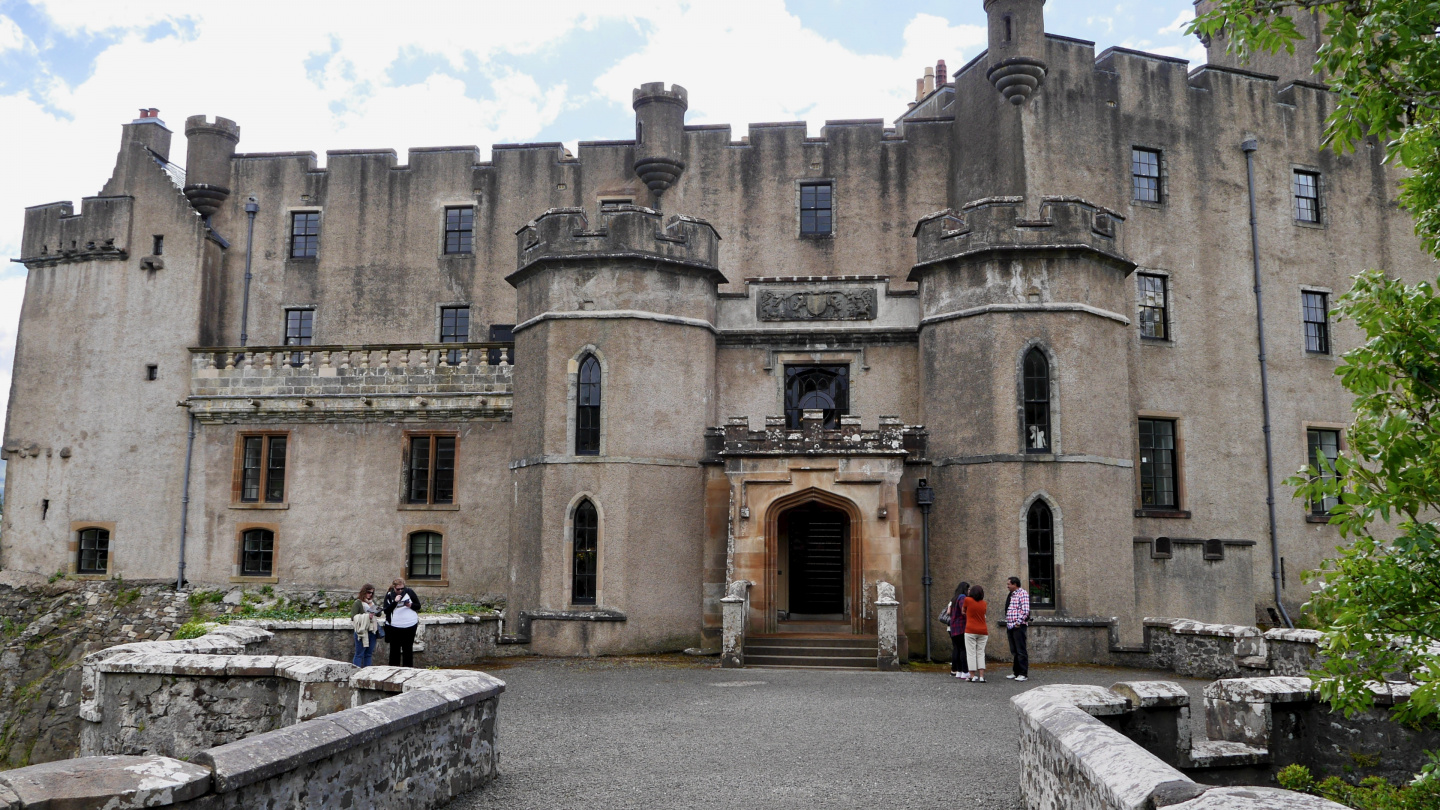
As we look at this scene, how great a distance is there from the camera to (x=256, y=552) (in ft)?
77.4

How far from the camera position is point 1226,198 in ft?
77.9

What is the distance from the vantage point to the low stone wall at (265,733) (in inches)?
207

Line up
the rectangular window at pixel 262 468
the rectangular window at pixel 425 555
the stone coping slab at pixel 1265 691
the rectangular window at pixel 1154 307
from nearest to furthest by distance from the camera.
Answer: the stone coping slab at pixel 1265 691 < the rectangular window at pixel 1154 307 < the rectangular window at pixel 425 555 < the rectangular window at pixel 262 468

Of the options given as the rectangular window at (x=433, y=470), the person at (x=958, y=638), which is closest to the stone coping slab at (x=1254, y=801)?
the person at (x=958, y=638)

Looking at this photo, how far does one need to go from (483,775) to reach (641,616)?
33.0 feet

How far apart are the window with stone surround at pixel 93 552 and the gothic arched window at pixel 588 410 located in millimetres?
13094

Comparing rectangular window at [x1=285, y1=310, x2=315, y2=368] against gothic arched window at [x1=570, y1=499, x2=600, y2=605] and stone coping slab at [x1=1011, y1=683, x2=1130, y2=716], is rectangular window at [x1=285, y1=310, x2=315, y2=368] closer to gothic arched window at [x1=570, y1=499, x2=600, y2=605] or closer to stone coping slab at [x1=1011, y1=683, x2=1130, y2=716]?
gothic arched window at [x1=570, y1=499, x2=600, y2=605]

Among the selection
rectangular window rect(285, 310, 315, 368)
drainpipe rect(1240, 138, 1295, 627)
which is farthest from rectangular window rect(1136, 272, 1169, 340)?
rectangular window rect(285, 310, 315, 368)

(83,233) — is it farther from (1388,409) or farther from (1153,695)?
(1388,409)

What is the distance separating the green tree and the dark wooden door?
14533 millimetres

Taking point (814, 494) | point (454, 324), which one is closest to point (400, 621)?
point (814, 494)

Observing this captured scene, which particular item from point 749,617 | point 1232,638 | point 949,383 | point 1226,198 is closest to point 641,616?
point 749,617

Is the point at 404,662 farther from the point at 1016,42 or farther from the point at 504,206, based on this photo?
the point at 1016,42

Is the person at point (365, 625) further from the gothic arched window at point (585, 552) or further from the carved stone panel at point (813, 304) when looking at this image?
the carved stone panel at point (813, 304)
